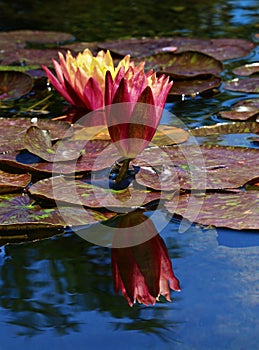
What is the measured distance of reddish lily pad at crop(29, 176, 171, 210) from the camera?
1364 mm

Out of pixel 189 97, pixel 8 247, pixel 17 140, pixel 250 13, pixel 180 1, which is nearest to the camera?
pixel 8 247

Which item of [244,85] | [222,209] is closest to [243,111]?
[244,85]

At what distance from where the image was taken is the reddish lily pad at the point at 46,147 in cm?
154

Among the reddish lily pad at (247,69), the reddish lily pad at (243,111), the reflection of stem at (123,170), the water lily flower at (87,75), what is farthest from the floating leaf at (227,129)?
the reddish lily pad at (247,69)

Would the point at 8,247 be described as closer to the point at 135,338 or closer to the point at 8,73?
the point at 135,338

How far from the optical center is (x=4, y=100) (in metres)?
2.18

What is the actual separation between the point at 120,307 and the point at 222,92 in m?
1.24

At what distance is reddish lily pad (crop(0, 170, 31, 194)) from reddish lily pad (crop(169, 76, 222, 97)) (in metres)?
0.81

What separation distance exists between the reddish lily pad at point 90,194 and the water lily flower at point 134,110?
81mm

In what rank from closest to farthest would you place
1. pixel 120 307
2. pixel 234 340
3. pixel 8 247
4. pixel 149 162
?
pixel 234 340 < pixel 120 307 < pixel 8 247 < pixel 149 162

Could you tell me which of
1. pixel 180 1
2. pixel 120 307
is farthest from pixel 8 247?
pixel 180 1

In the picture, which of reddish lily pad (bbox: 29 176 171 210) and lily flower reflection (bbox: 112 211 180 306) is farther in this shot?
reddish lily pad (bbox: 29 176 171 210)

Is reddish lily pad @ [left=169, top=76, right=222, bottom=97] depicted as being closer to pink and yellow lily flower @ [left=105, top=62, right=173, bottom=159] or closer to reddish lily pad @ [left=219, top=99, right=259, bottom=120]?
reddish lily pad @ [left=219, top=99, right=259, bottom=120]

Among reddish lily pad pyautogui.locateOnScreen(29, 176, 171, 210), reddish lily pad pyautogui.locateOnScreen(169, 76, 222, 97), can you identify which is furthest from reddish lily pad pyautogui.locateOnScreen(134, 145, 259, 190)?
reddish lily pad pyautogui.locateOnScreen(169, 76, 222, 97)
